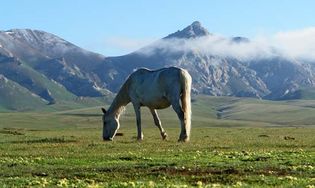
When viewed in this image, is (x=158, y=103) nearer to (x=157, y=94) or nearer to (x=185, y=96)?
(x=157, y=94)

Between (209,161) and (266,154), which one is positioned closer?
(209,161)

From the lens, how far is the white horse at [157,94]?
132 feet

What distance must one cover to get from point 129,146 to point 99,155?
21.5ft

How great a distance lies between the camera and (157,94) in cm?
4194

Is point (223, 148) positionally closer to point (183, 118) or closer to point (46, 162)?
point (183, 118)

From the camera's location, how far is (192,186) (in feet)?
63.9

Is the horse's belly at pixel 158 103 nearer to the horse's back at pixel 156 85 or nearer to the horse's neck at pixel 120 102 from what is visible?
the horse's back at pixel 156 85

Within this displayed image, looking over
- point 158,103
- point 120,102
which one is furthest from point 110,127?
point 158,103

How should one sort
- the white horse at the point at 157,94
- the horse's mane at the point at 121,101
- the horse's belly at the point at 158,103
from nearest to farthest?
the white horse at the point at 157,94, the horse's belly at the point at 158,103, the horse's mane at the point at 121,101

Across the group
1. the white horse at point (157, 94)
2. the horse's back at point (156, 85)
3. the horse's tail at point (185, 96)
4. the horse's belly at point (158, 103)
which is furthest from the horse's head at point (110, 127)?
the horse's tail at point (185, 96)

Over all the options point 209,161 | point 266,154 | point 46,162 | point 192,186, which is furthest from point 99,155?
point 192,186

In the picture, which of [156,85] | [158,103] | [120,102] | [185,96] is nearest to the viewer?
[185,96]

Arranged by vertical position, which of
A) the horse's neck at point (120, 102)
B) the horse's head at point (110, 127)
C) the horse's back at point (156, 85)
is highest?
the horse's back at point (156, 85)

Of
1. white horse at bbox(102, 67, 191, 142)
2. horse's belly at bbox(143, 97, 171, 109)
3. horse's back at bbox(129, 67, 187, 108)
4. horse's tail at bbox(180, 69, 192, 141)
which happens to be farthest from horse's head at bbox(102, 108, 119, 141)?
horse's tail at bbox(180, 69, 192, 141)
